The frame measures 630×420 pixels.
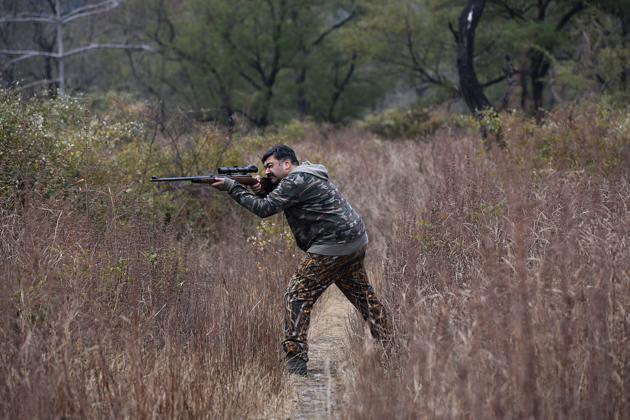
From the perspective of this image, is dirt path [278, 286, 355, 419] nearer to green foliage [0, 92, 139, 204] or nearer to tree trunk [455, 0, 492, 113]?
green foliage [0, 92, 139, 204]

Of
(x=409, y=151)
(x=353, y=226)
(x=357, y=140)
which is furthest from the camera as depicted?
(x=357, y=140)

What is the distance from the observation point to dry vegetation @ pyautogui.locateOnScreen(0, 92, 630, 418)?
13.6 feet

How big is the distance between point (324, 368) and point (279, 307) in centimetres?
75

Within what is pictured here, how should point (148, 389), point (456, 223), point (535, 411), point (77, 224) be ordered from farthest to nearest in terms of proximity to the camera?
point (456, 223) → point (77, 224) → point (148, 389) → point (535, 411)

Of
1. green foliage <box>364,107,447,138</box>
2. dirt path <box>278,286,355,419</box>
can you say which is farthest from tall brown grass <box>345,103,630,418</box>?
Result: green foliage <box>364,107,447,138</box>

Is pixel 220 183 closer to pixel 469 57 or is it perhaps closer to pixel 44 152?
pixel 44 152

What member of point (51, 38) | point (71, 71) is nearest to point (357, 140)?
point (51, 38)

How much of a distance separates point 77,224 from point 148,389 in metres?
2.26

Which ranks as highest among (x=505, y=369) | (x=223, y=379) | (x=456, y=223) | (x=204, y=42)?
(x=204, y=42)

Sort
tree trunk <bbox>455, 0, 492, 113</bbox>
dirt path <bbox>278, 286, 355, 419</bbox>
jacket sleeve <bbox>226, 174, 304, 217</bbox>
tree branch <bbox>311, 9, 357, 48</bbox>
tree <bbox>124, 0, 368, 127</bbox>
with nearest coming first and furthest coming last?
dirt path <bbox>278, 286, 355, 419</bbox> < jacket sleeve <bbox>226, 174, 304, 217</bbox> < tree trunk <bbox>455, 0, 492, 113</bbox> < tree <bbox>124, 0, 368, 127</bbox> < tree branch <bbox>311, 9, 357, 48</bbox>

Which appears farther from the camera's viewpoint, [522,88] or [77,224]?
[522,88]

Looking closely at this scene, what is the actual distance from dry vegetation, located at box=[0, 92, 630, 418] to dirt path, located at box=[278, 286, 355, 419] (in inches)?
6.8

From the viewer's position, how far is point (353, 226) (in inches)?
229

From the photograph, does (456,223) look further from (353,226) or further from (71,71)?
(71,71)
